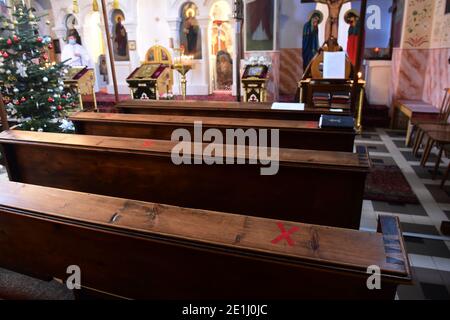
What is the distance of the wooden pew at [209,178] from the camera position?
2.00m

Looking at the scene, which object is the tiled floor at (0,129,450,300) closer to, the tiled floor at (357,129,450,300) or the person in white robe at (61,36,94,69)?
the tiled floor at (357,129,450,300)

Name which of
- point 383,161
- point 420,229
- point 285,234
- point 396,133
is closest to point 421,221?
point 420,229

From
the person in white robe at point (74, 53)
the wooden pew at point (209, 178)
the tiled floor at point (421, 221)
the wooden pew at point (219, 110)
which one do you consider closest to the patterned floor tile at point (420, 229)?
the tiled floor at point (421, 221)

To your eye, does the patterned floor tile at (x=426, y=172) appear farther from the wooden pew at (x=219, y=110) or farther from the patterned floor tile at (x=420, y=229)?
the wooden pew at (x=219, y=110)

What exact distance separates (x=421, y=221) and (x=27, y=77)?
5.65 meters

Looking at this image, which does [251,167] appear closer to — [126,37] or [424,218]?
[424,218]

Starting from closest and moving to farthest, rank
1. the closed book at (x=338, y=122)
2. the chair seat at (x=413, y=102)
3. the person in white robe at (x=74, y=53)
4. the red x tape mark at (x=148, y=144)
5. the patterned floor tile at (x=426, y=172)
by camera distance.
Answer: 1. the red x tape mark at (x=148, y=144)
2. the closed book at (x=338, y=122)
3. the patterned floor tile at (x=426, y=172)
4. the chair seat at (x=413, y=102)
5. the person in white robe at (x=74, y=53)

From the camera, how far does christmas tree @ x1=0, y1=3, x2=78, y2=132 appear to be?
196 inches

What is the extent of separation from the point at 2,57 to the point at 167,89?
4.35 metres

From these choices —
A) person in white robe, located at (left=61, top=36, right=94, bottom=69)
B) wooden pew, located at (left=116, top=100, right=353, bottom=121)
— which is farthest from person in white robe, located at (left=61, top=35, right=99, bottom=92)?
wooden pew, located at (left=116, top=100, right=353, bottom=121)

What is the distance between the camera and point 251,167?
2.09 m

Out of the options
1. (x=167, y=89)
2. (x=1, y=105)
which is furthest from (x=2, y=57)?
(x=167, y=89)

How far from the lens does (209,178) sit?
220 centimetres

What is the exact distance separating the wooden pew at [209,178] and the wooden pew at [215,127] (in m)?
0.66
